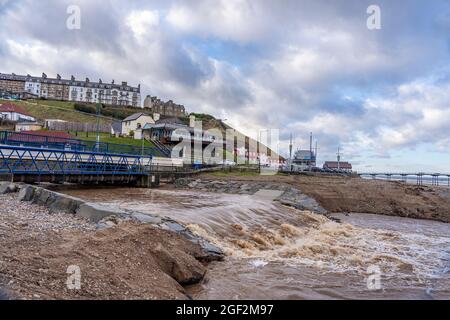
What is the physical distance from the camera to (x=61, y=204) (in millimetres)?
11914

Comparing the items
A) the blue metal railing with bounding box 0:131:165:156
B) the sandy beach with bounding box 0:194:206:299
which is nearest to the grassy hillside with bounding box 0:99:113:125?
the blue metal railing with bounding box 0:131:165:156

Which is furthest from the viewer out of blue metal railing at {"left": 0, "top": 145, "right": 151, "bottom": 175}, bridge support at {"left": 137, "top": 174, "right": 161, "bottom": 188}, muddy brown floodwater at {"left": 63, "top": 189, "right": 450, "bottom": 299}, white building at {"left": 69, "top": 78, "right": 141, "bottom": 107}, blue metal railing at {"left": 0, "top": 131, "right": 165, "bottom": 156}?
white building at {"left": 69, "top": 78, "right": 141, "bottom": 107}

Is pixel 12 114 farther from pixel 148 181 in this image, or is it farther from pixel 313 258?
pixel 313 258

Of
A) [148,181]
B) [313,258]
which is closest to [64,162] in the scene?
[148,181]

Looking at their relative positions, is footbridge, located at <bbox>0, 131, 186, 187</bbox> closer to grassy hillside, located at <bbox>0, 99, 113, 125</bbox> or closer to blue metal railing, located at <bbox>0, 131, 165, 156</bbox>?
blue metal railing, located at <bbox>0, 131, 165, 156</bbox>

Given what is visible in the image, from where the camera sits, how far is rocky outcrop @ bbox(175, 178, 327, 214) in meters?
26.7

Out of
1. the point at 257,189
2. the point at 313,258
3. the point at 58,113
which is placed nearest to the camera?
the point at 313,258

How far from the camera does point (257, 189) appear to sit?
3369 centimetres

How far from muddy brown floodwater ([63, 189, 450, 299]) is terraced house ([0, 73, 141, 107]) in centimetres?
14503

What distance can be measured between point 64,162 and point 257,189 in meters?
18.0

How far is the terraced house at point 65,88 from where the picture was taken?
5989 inches

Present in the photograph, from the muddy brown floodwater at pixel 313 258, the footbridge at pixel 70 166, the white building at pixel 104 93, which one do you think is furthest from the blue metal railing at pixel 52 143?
the white building at pixel 104 93

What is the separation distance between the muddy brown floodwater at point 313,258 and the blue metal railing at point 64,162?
48.2 feet
